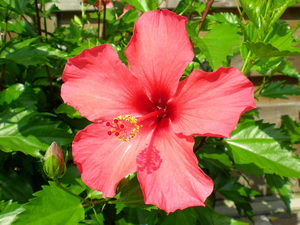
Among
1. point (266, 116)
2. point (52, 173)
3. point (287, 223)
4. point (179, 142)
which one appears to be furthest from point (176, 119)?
point (287, 223)

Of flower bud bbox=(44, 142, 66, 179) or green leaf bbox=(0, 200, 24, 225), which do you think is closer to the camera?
flower bud bbox=(44, 142, 66, 179)

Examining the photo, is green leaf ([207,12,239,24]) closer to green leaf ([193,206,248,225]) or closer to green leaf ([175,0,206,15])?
green leaf ([175,0,206,15])

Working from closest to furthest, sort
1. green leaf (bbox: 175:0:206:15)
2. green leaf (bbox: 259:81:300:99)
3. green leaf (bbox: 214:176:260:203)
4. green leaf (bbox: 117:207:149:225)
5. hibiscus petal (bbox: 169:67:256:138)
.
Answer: hibiscus petal (bbox: 169:67:256:138) < green leaf (bbox: 117:207:149:225) < green leaf (bbox: 175:0:206:15) < green leaf (bbox: 214:176:260:203) < green leaf (bbox: 259:81:300:99)

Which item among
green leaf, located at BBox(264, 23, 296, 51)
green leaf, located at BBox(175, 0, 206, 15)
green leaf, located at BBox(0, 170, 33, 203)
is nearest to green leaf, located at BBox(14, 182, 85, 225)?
green leaf, located at BBox(0, 170, 33, 203)

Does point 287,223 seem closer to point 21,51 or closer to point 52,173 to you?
point 52,173

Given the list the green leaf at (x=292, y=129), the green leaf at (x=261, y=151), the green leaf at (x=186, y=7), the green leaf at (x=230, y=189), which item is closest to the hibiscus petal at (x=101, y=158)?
the green leaf at (x=261, y=151)

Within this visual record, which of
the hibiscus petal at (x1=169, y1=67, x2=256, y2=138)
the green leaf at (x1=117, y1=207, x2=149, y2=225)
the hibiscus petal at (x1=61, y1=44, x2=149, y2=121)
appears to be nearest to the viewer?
the hibiscus petal at (x1=169, y1=67, x2=256, y2=138)

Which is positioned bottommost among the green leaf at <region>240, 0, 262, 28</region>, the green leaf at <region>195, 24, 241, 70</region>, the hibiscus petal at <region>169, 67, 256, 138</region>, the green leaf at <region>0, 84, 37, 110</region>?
the green leaf at <region>0, 84, 37, 110</region>
